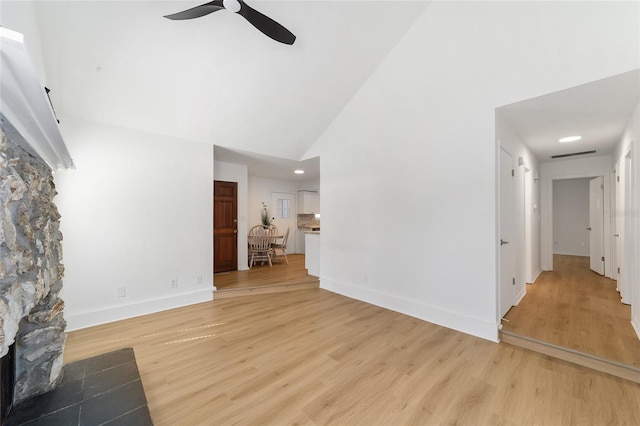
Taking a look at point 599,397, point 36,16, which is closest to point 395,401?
point 599,397

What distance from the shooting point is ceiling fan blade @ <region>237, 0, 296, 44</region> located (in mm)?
1938

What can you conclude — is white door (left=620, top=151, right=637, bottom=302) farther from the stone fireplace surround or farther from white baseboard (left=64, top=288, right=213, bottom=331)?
white baseboard (left=64, top=288, right=213, bottom=331)

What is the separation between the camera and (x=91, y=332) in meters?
2.76

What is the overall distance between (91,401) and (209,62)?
3.08 metres

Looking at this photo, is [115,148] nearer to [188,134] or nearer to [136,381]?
[188,134]

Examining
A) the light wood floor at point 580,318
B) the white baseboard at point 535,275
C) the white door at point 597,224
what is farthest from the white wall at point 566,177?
the light wood floor at point 580,318

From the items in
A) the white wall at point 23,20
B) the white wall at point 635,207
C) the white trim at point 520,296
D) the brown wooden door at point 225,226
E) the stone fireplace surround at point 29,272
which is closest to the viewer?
the stone fireplace surround at point 29,272

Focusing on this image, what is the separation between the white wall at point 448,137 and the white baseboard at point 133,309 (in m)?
2.21

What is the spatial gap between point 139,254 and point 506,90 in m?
4.61

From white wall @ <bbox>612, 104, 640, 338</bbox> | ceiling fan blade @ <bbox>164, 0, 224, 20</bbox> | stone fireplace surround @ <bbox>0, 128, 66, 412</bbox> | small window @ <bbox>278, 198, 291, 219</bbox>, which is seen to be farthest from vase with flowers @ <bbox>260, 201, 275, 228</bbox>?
white wall @ <bbox>612, 104, 640, 338</bbox>

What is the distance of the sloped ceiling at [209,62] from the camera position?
2240 mm

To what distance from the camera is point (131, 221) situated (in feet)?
10.5

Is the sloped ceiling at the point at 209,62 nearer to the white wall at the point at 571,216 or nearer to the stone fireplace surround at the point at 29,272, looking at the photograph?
the stone fireplace surround at the point at 29,272

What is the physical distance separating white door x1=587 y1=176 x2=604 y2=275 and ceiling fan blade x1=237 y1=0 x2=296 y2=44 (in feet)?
20.1
